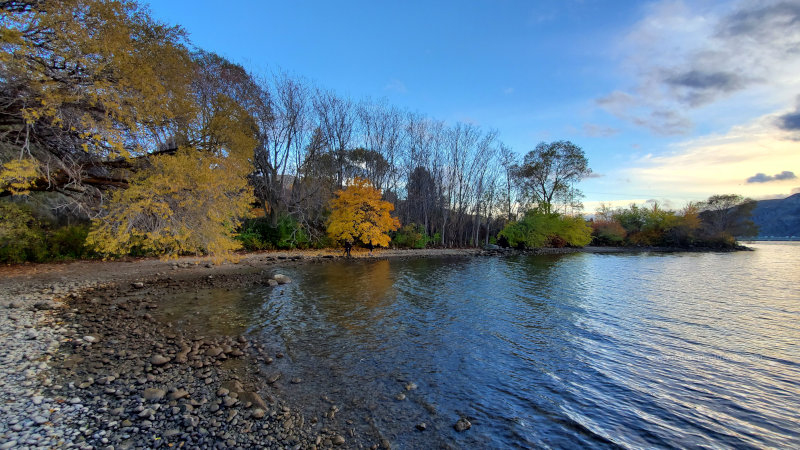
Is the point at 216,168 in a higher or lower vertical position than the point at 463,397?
higher

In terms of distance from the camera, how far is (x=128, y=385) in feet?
18.2

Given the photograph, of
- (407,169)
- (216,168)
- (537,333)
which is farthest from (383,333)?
(407,169)

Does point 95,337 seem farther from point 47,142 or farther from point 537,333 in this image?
point 537,333

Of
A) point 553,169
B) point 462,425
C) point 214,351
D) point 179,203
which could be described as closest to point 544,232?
point 553,169

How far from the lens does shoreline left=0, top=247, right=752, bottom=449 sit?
4.27 m

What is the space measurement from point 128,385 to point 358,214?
22064mm

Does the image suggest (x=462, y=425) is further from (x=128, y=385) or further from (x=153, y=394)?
(x=128, y=385)

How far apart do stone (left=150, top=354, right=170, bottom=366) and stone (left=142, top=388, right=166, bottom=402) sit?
4.11ft

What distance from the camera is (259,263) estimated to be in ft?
75.9

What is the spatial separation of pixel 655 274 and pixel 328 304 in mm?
24105

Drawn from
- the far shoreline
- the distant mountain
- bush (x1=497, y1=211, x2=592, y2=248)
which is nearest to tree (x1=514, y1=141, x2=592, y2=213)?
bush (x1=497, y1=211, x2=592, y2=248)

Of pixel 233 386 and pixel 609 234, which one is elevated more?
pixel 609 234

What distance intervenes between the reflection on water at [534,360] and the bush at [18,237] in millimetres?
11131

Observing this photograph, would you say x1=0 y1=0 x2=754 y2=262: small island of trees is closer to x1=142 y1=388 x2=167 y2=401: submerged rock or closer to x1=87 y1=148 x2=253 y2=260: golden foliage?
x1=87 y1=148 x2=253 y2=260: golden foliage
